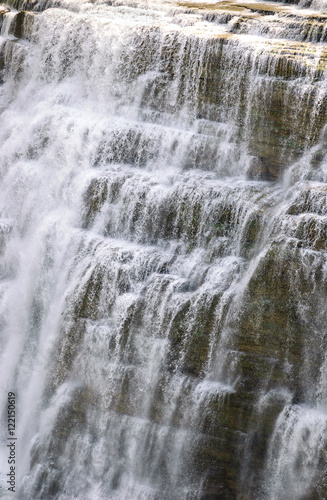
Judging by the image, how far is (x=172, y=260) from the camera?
15.0 m

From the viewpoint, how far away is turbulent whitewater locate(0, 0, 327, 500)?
12688mm

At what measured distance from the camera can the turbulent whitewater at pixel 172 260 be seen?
12.7m

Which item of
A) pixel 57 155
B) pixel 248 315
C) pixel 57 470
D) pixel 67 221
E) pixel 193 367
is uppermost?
pixel 57 155

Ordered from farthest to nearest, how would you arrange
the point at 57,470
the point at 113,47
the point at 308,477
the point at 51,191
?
1. the point at 113,47
2. the point at 51,191
3. the point at 57,470
4. the point at 308,477

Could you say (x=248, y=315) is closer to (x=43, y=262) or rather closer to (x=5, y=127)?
(x=43, y=262)

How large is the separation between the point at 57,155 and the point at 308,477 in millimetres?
10616

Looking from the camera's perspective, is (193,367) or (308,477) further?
(193,367)

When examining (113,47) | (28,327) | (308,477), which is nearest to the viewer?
(308,477)

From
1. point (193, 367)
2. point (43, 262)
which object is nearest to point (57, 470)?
point (193, 367)

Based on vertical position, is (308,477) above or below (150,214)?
below

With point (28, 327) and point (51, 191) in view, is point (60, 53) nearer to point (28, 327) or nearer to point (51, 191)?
point (51, 191)

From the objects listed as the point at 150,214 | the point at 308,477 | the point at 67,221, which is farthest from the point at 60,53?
the point at 308,477

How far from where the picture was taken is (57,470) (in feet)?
48.1

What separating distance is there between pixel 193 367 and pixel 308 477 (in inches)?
116
